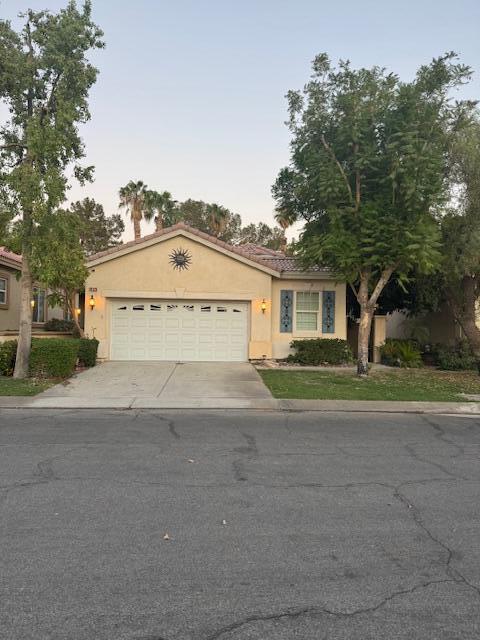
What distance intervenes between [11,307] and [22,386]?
1155 cm

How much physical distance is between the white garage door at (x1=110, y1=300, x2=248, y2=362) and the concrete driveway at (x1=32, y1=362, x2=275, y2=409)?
149cm

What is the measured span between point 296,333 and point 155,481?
44.8ft

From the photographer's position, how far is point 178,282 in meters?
18.1

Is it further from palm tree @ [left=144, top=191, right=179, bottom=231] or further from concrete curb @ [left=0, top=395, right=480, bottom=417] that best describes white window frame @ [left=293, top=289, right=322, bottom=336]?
palm tree @ [left=144, top=191, right=179, bottom=231]

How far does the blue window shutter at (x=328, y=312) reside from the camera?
738 inches

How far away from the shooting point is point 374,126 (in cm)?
1405

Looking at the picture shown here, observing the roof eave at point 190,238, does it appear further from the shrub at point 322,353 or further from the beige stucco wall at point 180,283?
the shrub at point 322,353

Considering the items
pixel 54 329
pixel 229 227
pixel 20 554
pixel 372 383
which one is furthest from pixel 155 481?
pixel 229 227

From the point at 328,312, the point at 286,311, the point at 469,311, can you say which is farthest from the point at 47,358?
the point at 469,311

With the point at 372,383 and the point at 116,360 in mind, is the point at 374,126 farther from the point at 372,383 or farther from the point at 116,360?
the point at 116,360

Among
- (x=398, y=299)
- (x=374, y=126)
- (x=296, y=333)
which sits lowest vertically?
(x=296, y=333)

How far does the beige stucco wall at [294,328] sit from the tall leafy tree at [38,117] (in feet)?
28.2

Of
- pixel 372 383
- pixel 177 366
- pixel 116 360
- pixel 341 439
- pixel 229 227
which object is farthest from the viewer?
pixel 229 227

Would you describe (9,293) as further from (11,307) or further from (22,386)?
(22,386)
